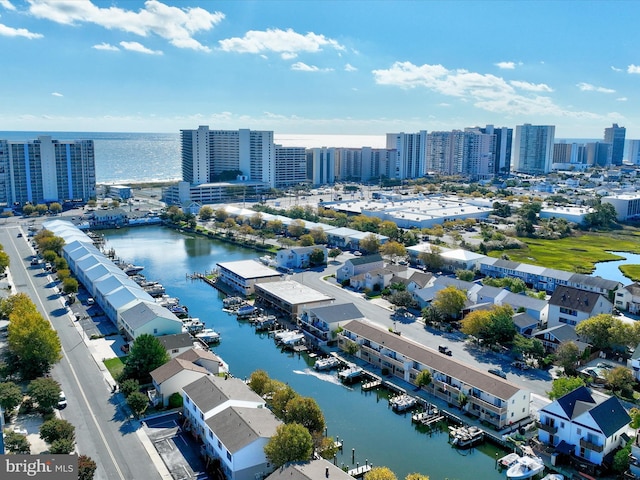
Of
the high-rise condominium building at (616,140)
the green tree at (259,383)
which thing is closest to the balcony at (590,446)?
the green tree at (259,383)

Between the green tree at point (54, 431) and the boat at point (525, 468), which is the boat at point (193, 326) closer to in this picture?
the green tree at point (54, 431)

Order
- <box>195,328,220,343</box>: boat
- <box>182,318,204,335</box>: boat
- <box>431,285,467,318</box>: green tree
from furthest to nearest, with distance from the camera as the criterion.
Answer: <box>431,285,467,318</box>: green tree
<box>182,318,204,335</box>: boat
<box>195,328,220,343</box>: boat

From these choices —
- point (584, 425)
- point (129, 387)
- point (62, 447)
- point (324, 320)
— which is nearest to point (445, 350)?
point (324, 320)

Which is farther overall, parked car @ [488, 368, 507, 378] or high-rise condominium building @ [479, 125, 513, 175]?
high-rise condominium building @ [479, 125, 513, 175]

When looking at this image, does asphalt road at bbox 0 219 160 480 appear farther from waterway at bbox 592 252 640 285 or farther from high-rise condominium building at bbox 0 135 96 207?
high-rise condominium building at bbox 0 135 96 207

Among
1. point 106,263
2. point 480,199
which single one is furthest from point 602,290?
point 480,199

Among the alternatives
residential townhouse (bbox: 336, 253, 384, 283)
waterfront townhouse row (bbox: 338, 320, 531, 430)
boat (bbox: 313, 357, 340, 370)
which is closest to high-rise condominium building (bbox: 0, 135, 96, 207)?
residential townhouse (bbox: 336, 253, 384, 283)

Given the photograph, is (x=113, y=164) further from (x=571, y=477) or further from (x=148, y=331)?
(x=571, y=477)
